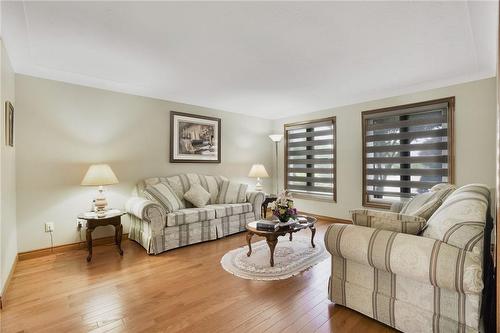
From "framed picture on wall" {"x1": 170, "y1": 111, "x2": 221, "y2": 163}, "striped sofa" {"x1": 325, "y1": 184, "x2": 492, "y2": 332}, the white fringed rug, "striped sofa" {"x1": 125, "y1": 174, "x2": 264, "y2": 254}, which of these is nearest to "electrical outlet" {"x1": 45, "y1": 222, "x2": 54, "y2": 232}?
"striped sofa" {"x1": 125, "y1": 174, "x2": 264, "y2": 254}

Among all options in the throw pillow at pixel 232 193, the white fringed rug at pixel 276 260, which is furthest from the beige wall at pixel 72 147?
the white fringed rug at pixel 276 260

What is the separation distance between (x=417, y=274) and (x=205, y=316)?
60.4 inches

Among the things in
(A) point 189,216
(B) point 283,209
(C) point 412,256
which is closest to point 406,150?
(B) point 283,209

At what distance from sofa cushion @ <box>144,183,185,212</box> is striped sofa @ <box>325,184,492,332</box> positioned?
2406mm

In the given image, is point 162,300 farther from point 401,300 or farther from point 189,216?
point 401,300

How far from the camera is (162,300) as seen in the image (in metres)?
2.15

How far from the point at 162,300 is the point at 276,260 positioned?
1.37 m

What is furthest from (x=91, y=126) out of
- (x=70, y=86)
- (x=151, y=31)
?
(x=151, y=31)

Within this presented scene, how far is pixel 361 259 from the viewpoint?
1.81 m

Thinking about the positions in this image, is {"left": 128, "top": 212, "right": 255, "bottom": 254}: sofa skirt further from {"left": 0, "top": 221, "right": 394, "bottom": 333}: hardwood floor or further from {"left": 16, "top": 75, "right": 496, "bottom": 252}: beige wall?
{"left": 16, "top": 75, "right": 496, "bottom": 252}: beige wall

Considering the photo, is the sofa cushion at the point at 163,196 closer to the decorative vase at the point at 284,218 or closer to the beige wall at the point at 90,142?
the beige wall at the point at 90,142

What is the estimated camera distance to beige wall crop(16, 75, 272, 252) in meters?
3.11

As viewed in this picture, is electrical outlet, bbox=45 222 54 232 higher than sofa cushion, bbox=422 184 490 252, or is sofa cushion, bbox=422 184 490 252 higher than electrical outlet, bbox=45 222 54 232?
sofa cushion, bbox=422 184 490 252

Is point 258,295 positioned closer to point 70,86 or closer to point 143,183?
point 143,183
